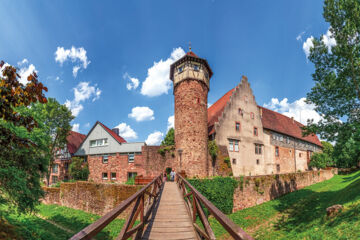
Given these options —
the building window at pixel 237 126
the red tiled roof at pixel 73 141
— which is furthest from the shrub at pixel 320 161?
the red tiled roof at pixel 73 141

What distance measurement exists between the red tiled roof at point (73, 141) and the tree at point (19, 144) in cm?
2337

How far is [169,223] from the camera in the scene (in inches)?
236

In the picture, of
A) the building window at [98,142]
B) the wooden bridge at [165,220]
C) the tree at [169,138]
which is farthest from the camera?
the tree at [169,138]

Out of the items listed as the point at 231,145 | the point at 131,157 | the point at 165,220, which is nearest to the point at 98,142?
the point at 131,157

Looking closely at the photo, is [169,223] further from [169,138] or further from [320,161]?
[320,161]

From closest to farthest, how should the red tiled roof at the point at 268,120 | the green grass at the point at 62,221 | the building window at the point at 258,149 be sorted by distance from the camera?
1. the green grass at the point at 62,221
2. the building window at the point at 258,149
3. the red tiled roof at the point at 268,120

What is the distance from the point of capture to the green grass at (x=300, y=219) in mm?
7868

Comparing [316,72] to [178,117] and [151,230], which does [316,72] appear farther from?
[151,230]

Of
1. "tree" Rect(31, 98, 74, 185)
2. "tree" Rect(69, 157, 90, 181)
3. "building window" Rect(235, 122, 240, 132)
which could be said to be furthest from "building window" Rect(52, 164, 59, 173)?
"building window" Rect(235, 122, 240, 132)

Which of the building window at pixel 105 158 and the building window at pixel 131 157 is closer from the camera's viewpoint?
the building window at pixel 131 157

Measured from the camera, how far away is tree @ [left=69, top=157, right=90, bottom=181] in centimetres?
2636

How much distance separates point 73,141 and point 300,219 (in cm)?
3544

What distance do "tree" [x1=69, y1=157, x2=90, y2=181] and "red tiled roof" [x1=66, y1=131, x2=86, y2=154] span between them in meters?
5.46

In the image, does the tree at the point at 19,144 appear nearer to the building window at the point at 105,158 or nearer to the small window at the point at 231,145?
the building window at the point at 105,158
